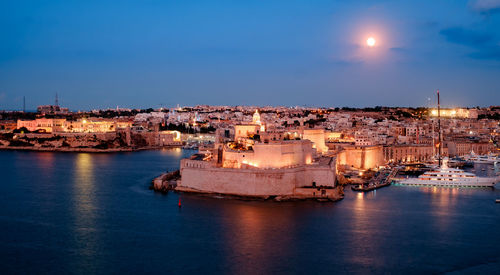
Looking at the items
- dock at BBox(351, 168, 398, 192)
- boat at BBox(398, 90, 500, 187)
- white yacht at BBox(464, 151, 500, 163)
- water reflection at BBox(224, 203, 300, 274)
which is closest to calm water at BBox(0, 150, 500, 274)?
water reflection at BBox(224, 203, 300, 274)

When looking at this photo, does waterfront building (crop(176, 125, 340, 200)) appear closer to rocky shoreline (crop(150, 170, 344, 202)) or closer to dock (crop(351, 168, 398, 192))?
rocky shoreline (crop(150, 170, 344, 202))

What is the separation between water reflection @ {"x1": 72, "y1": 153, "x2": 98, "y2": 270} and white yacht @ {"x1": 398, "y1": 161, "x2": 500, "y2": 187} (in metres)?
7.75

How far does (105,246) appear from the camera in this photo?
7734 millimetres

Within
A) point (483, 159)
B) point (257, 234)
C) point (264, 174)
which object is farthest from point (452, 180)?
point (257, 234)

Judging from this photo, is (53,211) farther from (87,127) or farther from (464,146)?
(87,127)

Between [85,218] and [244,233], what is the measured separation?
10.3 feet

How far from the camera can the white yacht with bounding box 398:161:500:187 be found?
12734 millimetres

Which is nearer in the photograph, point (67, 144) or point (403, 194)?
point (403, 194)

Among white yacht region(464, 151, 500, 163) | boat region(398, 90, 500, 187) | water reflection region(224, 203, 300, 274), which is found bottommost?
water reflection region(224, 203, 300, 274)

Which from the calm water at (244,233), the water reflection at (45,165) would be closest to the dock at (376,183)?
the calm water at (244,233)

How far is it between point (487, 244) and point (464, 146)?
44.4 ft

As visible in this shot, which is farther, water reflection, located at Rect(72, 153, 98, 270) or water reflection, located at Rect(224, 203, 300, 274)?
water reflection, located at Rect(72, 153, 98, 270)

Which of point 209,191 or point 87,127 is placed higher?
point 87,127

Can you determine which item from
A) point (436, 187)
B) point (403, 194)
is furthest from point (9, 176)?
point (436, 187)
